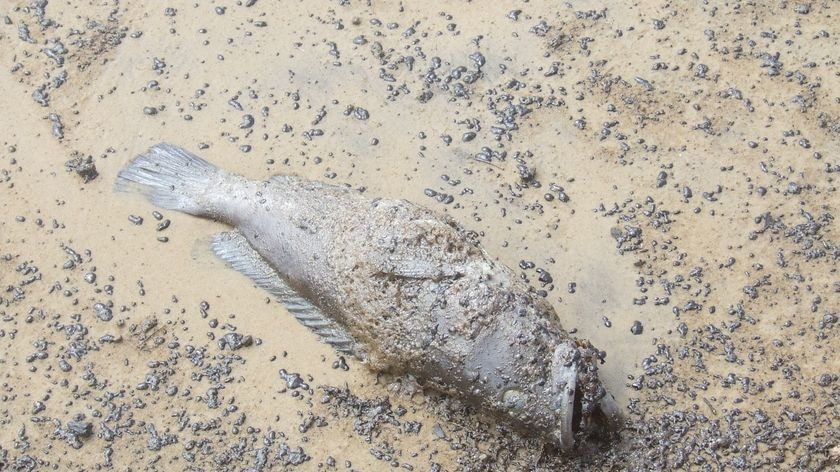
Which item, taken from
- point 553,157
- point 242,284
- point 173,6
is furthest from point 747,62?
point 173,6

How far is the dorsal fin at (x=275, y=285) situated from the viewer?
439 cm

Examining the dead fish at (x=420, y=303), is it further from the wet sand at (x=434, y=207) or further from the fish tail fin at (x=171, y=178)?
the fish tail fin at (x=171, y=178)

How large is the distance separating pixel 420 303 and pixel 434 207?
1.05 meters

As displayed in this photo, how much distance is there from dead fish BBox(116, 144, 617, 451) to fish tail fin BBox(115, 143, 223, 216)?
1.17 feet

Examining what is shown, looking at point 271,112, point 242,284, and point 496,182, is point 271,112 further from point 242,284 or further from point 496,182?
point 496,182

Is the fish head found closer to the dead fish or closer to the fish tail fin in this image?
the dead fish

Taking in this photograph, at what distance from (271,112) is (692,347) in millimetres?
2993

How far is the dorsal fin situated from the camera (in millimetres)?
4387

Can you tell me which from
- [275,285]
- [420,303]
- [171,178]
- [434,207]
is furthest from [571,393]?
[171,178]

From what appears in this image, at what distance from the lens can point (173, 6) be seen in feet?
18.7

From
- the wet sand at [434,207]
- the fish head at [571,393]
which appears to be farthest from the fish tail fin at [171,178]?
the fish head at [571,393]

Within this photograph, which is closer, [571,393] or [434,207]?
[571,393]

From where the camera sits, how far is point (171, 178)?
16.3ft

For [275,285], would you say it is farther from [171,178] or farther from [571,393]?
[571,393]
